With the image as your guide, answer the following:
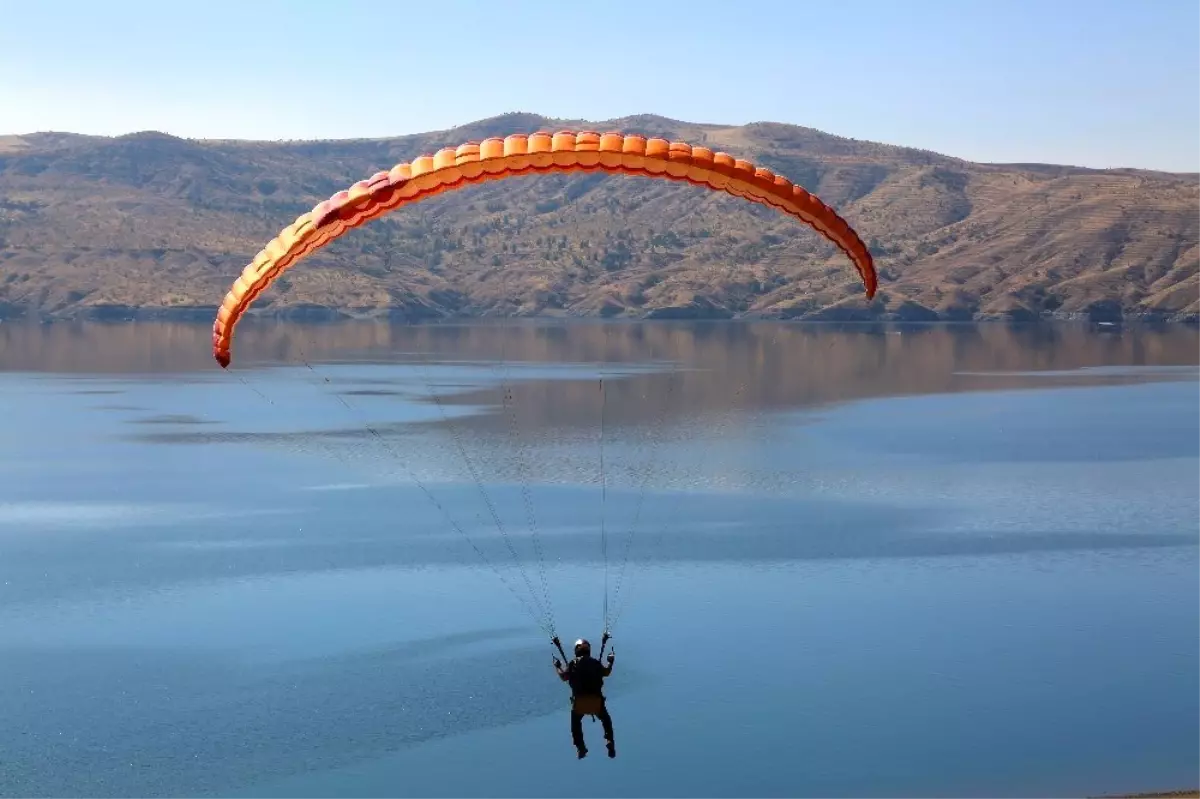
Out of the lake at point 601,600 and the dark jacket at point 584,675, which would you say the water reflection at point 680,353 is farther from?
the dark jacket at point 584,675

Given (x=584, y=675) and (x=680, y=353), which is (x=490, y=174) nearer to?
(x=584, y=675)

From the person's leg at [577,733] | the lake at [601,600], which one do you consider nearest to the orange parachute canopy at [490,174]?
the person's leg at [577,733]

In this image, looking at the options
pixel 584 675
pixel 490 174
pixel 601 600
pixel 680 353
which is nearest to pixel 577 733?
pixel 584 675

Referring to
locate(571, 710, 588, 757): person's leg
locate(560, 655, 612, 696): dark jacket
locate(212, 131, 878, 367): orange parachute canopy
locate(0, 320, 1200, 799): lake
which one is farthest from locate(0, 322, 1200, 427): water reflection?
locate(560, 655, 612, 696): dark jacket

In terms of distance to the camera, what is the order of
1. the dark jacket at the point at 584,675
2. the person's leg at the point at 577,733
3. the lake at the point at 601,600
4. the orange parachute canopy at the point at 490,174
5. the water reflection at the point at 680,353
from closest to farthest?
the dark jacket at the point at 584,675, the person's leg at the point at 577,733, the orange parachute canopy at the point at 490,174, the lake at the point at 601,600, the water reflection at the point at 680,353

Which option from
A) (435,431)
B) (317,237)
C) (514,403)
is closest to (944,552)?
(317,237)

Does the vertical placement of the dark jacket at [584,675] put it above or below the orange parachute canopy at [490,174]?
below
